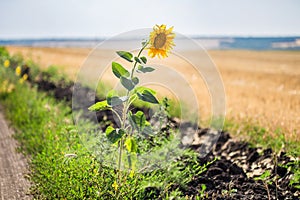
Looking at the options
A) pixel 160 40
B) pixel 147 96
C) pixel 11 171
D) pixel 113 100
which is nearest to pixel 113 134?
pixel 113 100

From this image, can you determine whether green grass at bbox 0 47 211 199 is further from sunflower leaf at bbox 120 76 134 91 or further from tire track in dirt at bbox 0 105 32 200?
sunflower leaf at bbox 120 76 134 91

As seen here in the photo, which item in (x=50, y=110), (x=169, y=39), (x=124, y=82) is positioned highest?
(x=169, y=39)

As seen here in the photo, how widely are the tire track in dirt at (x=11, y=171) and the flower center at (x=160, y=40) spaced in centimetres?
157

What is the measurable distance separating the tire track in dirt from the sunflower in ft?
5.11

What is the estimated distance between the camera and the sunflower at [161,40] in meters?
2.50

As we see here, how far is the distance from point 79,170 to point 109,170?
23 cm

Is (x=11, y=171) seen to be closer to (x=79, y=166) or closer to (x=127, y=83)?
(x=79, y=166)

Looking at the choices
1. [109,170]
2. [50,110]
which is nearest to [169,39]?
[109,170]

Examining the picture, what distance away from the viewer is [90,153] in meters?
3.04

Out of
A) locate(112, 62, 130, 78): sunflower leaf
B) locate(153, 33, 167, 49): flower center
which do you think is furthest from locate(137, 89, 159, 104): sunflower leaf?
locate(153, 33, 167, 49): flower center

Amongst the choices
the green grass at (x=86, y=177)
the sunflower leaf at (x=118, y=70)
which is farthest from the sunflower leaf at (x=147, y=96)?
the green grass at (x=86, y=177)

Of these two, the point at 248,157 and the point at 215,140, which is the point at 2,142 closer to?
the point at 215,140

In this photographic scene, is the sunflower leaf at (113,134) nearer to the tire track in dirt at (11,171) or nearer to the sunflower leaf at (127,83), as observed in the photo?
the sunflower leaf at (127,83)

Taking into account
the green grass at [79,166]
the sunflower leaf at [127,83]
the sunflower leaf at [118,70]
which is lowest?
the green grass at [79,166]
